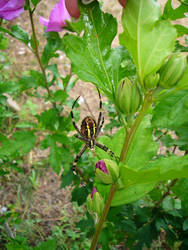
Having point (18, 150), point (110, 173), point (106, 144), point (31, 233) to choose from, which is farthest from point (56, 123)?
point (31, 233)

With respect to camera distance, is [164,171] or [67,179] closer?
[164,171]

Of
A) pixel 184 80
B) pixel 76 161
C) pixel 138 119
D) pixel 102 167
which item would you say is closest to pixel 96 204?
pixel 102 167

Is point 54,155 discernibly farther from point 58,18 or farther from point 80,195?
point 58,18

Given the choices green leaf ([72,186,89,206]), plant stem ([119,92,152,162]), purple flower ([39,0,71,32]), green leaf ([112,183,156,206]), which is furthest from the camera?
green leaf ([72,186,89,206])

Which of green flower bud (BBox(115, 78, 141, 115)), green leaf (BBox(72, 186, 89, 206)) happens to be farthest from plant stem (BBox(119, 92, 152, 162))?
green leaf (BBox(72, 186, 89, 206))

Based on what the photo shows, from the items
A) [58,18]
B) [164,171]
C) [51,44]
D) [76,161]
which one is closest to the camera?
[164,171]

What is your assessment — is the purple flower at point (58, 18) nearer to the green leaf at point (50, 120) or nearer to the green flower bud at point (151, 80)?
the green leaf at point (50, 120)

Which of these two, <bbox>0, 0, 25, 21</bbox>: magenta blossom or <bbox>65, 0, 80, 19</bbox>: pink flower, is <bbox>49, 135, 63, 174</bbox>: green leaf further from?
<bbox>65, 0, 80, 19</bbox>: pink flower
